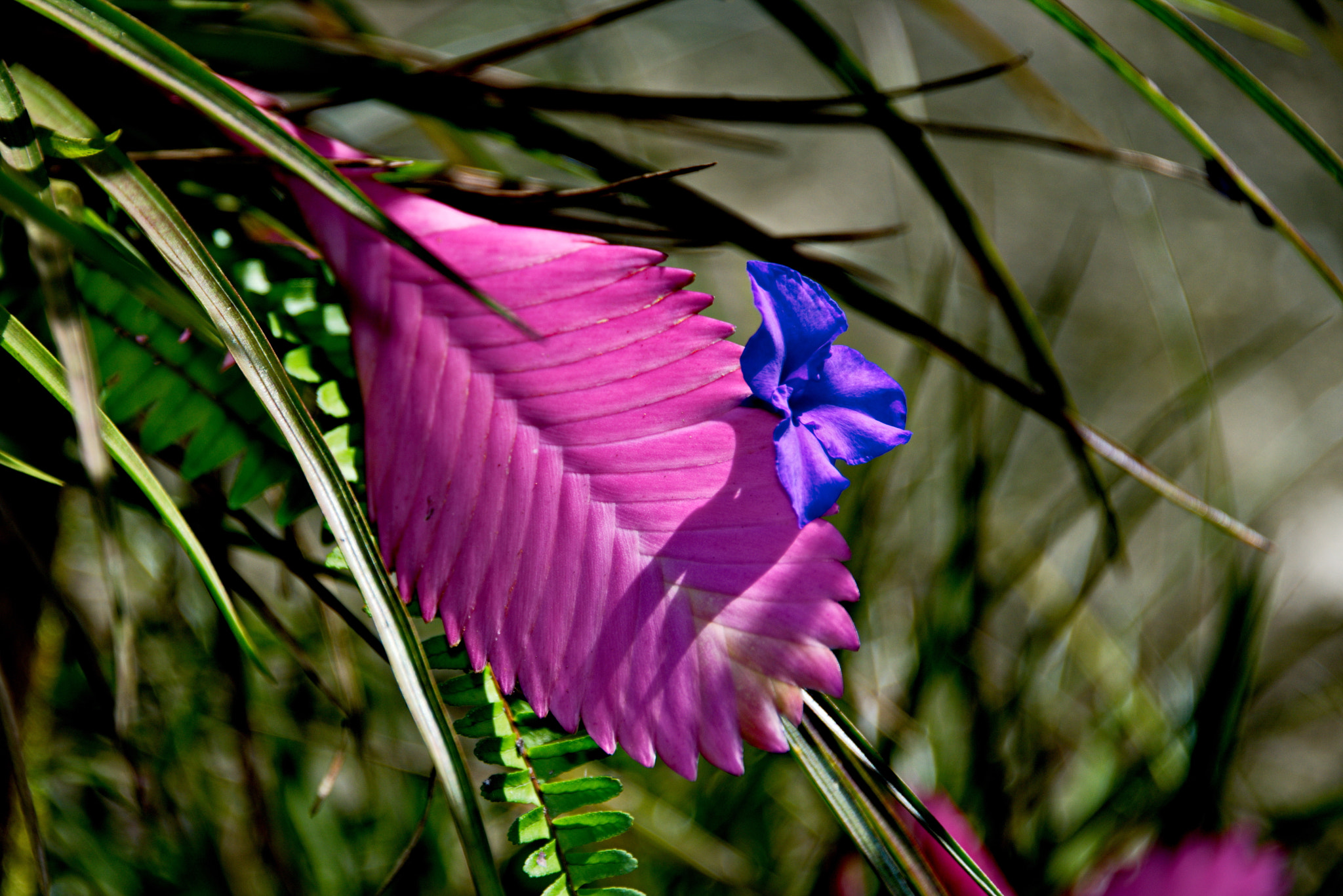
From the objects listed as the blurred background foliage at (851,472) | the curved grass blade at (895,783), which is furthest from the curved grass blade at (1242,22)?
the curved grass blade at (895,783)

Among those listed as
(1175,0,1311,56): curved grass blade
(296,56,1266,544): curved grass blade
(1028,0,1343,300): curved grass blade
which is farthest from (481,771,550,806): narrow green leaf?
(1175,0,1311,56): curved grass blade

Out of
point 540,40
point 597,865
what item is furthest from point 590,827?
point 540,40

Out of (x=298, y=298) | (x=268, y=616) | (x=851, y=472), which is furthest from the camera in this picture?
(x=851, y=472)

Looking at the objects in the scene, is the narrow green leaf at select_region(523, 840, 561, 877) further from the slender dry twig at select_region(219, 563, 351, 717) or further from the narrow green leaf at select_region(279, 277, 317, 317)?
the narrow green leaf at select_region(279, 277, 317, 317)

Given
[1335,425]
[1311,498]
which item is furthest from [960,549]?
[1311,498]

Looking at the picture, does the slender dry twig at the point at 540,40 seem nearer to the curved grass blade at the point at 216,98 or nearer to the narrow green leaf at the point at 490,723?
the curved grass blade at the point at 216,98

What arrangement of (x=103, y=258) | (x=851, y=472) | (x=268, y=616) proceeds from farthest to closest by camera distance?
1. (x=851, y=472)
2. (x=268, y=616)
3. (x=103, y=258)

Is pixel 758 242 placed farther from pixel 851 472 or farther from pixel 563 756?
pixel 851 472
